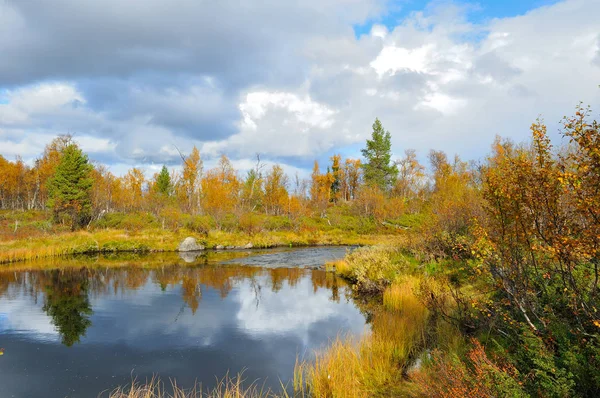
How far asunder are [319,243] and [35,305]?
2885cm

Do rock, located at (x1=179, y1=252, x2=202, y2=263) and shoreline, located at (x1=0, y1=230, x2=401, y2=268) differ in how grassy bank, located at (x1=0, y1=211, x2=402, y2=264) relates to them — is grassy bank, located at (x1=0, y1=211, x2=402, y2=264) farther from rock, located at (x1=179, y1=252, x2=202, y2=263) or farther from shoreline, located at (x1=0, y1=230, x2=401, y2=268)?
rock, located at (x1=179, y1=252, x2=202, y2=263)

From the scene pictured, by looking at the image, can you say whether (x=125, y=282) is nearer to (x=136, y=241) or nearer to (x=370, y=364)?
(x=136, y=241)

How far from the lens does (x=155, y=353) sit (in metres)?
10.0

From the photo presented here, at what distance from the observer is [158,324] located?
12648 mm

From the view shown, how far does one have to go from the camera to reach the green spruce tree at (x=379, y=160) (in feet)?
219

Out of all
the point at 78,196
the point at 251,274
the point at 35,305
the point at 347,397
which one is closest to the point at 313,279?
the point at 251,274

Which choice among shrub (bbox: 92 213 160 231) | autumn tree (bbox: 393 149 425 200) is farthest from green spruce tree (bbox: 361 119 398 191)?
shrub (bbox: 92 213 160 231)

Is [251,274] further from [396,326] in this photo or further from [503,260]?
[503,260]

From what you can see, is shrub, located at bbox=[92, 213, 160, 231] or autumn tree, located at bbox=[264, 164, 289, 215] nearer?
shrub, located at bbox=[92, 213, 160, 231]

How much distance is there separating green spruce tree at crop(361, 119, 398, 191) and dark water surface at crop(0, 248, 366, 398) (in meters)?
46.2

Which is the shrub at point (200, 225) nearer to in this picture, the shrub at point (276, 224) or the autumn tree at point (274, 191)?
the shrub at point (276, 224)

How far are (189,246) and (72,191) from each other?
54.6ft

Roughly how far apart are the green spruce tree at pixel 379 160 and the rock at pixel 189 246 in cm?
3910

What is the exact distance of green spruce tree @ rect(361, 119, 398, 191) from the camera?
66875 millimetres
